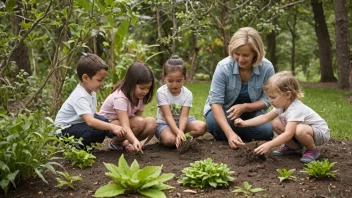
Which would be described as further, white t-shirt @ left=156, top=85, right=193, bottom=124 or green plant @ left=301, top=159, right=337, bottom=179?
white t-shirt @ left=156, top=85, right=193, bottom=124

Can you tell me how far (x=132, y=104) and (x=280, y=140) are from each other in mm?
1656

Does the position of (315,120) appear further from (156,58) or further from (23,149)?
(156,58)

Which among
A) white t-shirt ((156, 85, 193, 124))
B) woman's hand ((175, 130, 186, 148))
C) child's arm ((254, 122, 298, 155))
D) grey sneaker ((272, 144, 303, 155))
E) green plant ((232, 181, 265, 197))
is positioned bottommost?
grey sneaker ((272, 144, 303, 155))

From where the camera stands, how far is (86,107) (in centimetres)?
404

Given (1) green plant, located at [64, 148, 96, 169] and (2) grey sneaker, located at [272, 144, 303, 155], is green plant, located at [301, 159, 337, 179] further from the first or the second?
(1) green plant, located at [64, 148, 96, 169]

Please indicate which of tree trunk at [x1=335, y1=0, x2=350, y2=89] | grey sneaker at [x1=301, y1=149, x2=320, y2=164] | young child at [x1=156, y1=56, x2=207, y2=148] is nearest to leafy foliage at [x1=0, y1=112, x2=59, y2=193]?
young child at [x1=156, y1=56, x2=207, y2=148]

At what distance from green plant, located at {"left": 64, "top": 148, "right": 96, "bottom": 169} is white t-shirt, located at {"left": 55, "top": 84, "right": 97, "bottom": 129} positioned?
1.74 feet

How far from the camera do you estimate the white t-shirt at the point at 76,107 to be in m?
4.04

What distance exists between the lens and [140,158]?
397 cm

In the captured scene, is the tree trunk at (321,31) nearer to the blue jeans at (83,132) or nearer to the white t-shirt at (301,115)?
the white t-shirt at (301,115)

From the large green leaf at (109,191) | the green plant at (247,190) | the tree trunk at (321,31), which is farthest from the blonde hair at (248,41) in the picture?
the tree trunk at (321,31)

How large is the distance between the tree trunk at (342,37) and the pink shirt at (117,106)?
9.19 meters

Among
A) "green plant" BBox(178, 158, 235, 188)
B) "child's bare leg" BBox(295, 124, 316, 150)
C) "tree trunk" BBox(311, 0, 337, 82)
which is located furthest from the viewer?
"tree trunk" BBox(311, 0, 337, 82)

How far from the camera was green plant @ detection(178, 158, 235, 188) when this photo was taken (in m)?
3.06
